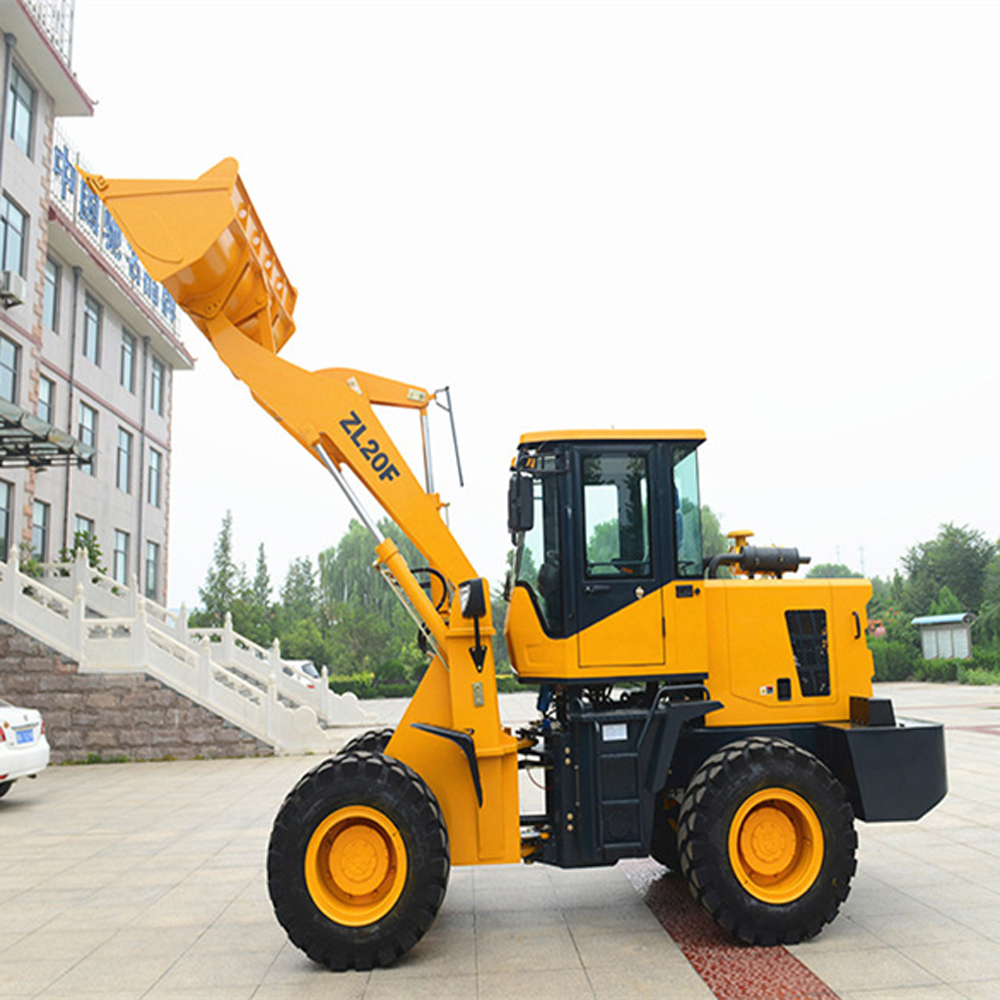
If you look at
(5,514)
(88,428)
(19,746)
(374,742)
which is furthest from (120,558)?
(374,742)

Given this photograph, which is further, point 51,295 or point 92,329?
point 92,329

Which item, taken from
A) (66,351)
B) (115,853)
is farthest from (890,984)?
(66,351)

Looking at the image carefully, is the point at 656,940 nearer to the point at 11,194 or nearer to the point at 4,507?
the point at 4,507

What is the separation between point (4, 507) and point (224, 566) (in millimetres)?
31253

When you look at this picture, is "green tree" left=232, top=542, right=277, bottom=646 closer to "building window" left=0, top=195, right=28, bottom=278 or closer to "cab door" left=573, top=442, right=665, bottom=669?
"building window" left=0, top=195, right=28, bottom=278

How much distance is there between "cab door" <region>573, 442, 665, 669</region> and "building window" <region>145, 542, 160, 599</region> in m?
28.9

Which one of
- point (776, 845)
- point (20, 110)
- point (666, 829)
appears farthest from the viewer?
point (20, 110)

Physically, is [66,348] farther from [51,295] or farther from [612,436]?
[612,436]

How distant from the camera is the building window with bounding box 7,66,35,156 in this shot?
2114 cm

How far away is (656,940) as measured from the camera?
5.76 meters

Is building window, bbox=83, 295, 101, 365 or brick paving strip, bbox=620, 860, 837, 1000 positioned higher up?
building window, bbox=83, 295, 101, 365

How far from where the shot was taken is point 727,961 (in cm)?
535

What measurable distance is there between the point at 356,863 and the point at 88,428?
25210mm

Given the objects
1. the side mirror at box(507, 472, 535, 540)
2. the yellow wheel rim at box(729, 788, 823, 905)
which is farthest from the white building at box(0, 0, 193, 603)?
the yellow wheel rim at box(729, 788, 823, 905)
